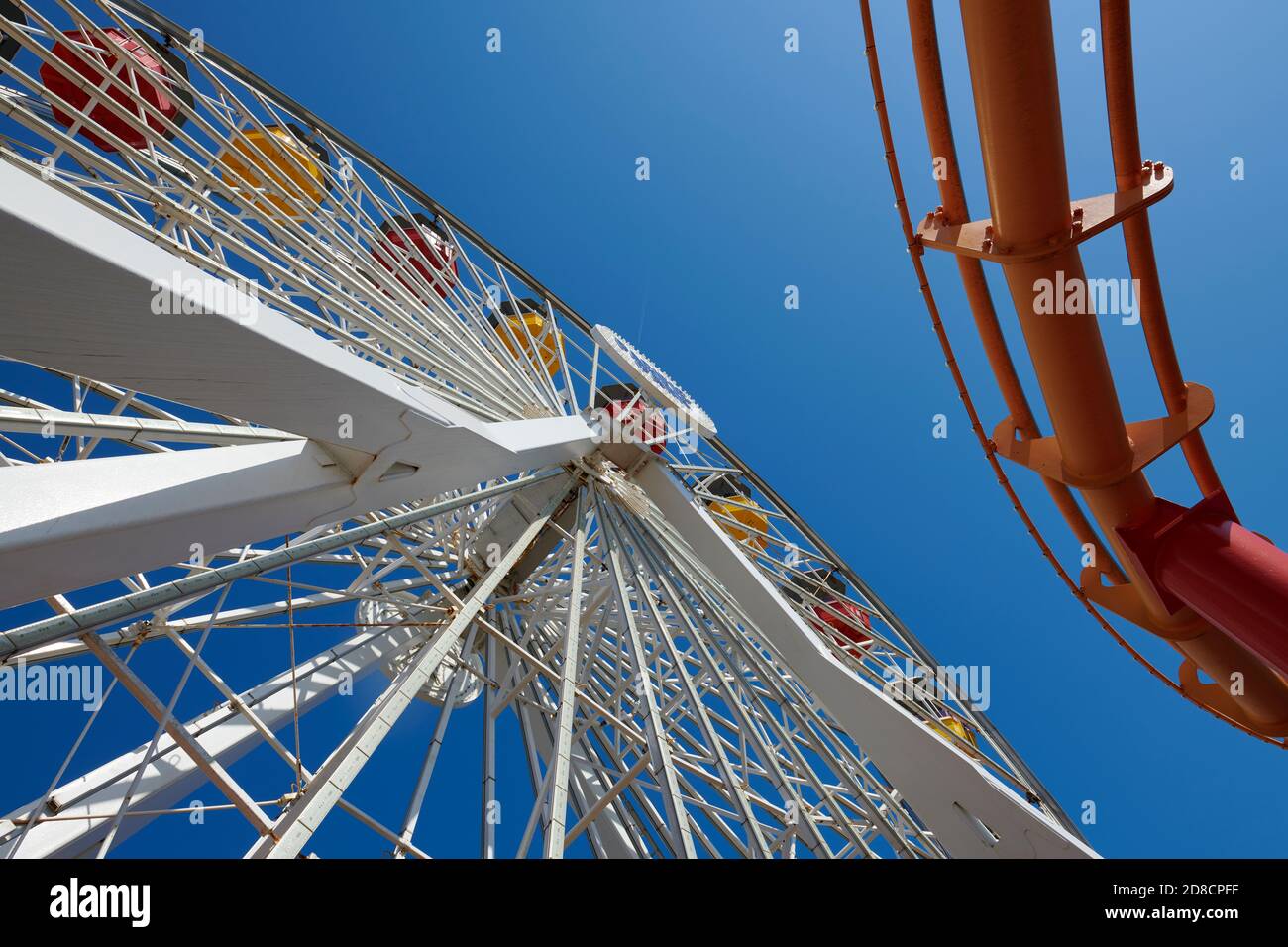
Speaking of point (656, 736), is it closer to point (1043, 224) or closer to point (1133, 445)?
point (1133, 445)

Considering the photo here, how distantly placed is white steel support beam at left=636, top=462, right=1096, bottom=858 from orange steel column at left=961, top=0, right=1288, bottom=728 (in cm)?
216

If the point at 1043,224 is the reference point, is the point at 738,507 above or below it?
below

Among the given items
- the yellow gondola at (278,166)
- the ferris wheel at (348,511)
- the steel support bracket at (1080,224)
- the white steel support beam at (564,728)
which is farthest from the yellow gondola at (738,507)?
the steel support bracket at (1080,224)

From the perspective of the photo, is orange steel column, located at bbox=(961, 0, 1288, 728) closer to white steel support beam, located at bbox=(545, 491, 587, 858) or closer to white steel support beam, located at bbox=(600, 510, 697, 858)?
white steel support beam, located at bbox=(600, 510, 697, 858)

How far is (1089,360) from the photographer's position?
5172mm

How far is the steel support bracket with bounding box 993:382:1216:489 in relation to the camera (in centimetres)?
559

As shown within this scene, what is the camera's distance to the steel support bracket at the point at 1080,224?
4.65 m

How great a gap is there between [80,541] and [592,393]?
9969 mm

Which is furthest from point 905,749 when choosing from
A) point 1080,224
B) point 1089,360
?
point 1080,224

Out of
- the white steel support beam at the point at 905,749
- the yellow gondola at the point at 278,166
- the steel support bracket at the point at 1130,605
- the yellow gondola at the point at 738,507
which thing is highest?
the yellow gondola at the point at 278,166

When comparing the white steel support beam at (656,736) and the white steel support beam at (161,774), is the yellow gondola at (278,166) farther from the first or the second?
the white steel support beam at (656,736)

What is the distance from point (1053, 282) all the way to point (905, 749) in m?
5.33

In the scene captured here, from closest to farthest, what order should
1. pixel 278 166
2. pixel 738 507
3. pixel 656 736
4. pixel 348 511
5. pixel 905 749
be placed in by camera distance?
pixel 348 511, pixel 656 736, pixel 905 749, pixel 278 166, pixel 738 507
